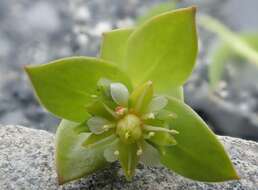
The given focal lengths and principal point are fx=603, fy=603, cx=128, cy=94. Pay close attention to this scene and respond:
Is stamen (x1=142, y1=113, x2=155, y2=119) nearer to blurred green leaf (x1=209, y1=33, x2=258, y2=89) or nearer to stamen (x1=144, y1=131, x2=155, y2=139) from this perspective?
stamen (x1=144, y1=131, x2=155, y2=139)

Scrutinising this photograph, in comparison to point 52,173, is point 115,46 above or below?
above

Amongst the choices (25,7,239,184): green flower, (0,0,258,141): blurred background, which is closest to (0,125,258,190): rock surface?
(25,7,239,184): green flower

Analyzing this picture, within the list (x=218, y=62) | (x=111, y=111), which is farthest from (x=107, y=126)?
(x=218, y=62)

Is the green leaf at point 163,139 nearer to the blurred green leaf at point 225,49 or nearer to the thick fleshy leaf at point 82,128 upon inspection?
the thick fleshy leaf at point 82,128

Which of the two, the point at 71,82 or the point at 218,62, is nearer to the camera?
the point at 71,82

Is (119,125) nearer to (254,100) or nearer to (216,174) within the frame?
(216,174)

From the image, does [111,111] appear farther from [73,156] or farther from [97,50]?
[97,50]
